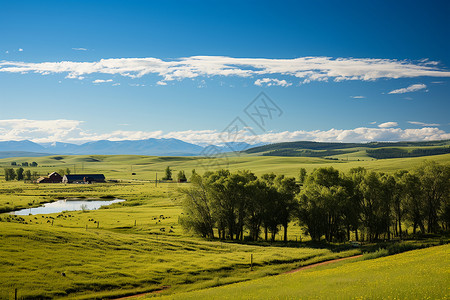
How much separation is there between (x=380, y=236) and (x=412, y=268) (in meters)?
46.9

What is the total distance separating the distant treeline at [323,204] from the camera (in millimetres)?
71188

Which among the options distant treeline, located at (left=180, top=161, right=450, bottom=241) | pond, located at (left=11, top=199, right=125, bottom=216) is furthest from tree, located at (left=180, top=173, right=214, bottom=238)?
pond, located at (left=11, top=199, right=125, bottom=216)

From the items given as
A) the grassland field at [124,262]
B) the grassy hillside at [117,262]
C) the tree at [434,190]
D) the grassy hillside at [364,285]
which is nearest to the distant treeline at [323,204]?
the tree at [434,190]

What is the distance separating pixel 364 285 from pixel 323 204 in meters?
41.3

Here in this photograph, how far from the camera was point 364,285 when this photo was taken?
28500 mm

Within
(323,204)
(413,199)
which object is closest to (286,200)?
(323,204)

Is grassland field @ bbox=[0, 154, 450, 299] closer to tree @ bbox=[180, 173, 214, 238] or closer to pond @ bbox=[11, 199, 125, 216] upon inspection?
tree @ bbox=[180, 173, 214, 238]

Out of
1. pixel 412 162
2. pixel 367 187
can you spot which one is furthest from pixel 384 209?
pixel 412 162

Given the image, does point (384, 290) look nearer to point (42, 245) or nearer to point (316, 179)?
point (42, 245)

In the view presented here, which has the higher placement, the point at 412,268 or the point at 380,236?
the point at 412,268

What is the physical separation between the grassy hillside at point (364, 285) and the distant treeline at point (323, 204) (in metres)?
32.6

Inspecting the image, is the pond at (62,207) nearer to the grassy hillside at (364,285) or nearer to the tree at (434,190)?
the grassy hillside at (364,285)

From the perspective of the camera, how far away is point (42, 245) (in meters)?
46.1

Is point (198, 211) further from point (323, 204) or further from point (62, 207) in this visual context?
point (62, 207)
